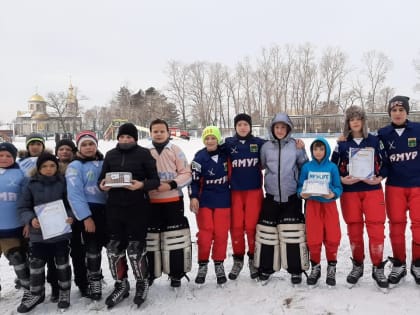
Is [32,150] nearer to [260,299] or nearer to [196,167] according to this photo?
[196,167]

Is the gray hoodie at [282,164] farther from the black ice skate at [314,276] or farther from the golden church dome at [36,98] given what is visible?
the golden church dome at [36,98]

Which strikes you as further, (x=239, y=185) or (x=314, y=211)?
(x=239, y=185)

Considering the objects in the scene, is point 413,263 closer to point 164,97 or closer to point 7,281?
point 7,281

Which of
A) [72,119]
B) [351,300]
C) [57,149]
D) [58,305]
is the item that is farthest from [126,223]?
[72,119]

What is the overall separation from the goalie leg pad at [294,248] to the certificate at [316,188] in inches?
17.4

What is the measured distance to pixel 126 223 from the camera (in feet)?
11.9

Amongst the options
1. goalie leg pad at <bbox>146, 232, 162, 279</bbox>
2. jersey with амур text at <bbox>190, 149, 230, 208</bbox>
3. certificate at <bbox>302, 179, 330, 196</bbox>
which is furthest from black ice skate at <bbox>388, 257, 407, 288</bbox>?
goalie leg pad at <bbox>146, 232, 162, 279</bbox>

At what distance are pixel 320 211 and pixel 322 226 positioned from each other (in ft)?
0.53

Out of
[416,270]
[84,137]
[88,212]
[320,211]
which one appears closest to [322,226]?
[320,211]

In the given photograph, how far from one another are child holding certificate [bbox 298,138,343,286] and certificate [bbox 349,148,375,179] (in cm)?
19

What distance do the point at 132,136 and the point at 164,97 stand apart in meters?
58.8

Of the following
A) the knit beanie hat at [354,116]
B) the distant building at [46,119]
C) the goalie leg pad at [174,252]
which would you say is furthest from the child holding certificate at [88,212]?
the distant building at [46,119]

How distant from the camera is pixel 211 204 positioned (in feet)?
13.5

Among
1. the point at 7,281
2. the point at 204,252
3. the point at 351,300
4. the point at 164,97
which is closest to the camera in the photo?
the point at 351,300
